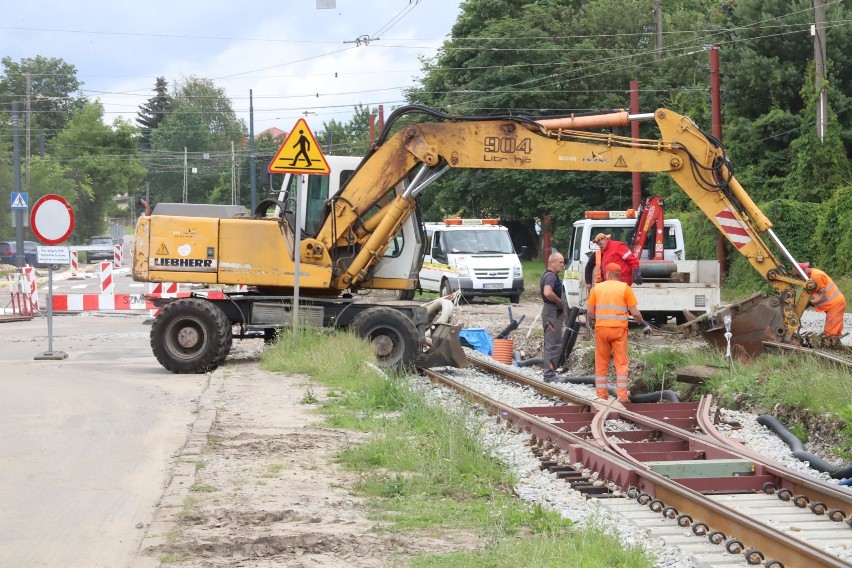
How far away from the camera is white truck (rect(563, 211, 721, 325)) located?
22.7 metres

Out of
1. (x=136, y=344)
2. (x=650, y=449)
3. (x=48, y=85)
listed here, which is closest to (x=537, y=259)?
(x=136, y=344)

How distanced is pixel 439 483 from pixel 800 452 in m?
3.66

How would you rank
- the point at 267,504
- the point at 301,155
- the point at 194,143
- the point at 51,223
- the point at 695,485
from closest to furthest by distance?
the point at 267,504 < the point at 695,485 < the point at 301,155 < the point at 51,223 < the point at 194,143

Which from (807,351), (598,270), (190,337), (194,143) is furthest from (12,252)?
(194,143)

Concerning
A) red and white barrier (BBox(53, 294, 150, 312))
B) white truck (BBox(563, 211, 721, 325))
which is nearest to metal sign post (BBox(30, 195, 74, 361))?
white truck (BBox(563, 211, 721, 325))

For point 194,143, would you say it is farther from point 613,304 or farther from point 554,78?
point 613,304

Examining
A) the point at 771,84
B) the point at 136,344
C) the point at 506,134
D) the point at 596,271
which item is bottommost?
the point at 136,344

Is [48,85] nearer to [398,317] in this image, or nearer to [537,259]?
[537,259]

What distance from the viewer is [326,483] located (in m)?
9.11

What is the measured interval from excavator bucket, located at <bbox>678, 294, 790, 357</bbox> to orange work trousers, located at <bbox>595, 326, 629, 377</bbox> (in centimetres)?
377

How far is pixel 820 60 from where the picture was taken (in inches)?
1312

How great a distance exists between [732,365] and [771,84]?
2850 cm

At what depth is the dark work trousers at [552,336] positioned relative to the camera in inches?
682

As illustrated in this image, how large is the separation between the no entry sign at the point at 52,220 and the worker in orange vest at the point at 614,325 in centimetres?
927
